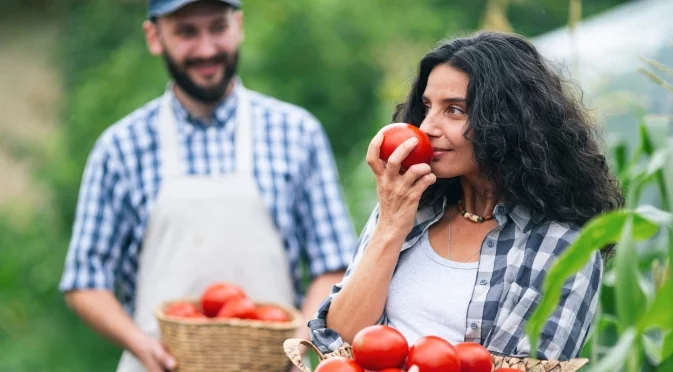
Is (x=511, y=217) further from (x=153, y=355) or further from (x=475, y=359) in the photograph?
(x=153, y=355)

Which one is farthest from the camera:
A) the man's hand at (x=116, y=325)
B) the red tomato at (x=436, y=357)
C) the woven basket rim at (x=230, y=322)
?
the man's hand at (x=116, y=325)

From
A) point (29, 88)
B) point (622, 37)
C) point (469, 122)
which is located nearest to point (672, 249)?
point (469, 122)

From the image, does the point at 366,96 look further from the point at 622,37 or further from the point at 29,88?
the point at 29,88

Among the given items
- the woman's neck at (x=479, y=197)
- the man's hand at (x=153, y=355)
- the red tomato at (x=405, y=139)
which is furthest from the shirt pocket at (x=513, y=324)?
the man's hand at (x=153, y=355)

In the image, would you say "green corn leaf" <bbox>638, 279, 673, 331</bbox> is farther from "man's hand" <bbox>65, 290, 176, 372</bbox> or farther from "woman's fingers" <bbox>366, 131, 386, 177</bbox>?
"man's hand" <bbox>65, 290, 176, 372</bbox>

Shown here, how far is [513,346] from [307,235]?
1524 millimetres

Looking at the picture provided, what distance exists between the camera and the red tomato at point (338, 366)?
6.88 ft

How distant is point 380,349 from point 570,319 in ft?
1.45

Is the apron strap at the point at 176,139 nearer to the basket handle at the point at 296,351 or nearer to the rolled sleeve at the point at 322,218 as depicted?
the rolled sleeve at the point at 322,218

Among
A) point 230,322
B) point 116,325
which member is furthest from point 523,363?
point 116,325

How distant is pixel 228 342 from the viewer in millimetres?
3189

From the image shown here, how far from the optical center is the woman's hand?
7.89 ft

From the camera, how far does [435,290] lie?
2408mm

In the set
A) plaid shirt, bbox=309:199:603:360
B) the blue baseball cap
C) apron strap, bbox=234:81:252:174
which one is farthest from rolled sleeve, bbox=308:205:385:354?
the blue baseball cap
